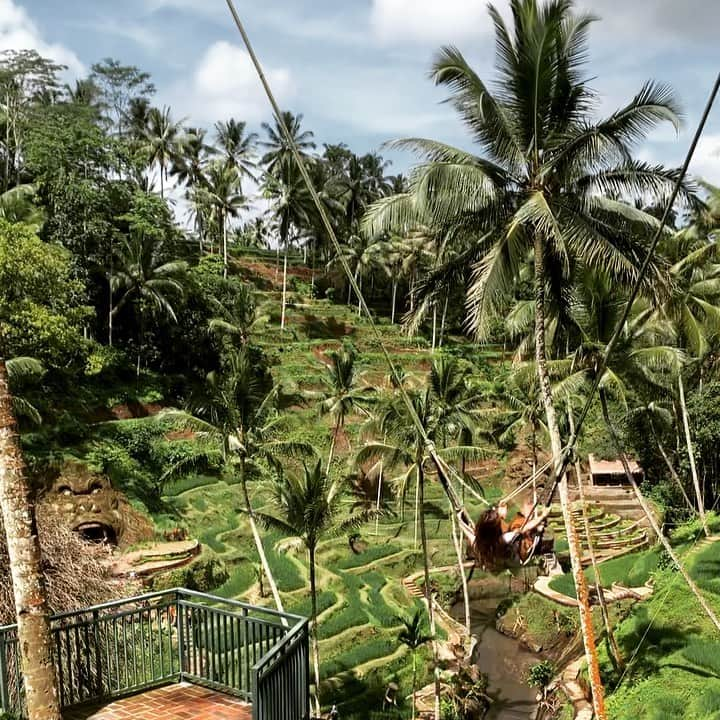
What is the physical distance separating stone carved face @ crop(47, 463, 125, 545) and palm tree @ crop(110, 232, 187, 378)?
447 inches

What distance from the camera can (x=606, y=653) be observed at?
1738cm

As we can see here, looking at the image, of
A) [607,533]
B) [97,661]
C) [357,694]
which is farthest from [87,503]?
[607,533]

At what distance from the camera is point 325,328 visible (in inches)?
1700

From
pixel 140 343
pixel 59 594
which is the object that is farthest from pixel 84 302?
pixel 59 594

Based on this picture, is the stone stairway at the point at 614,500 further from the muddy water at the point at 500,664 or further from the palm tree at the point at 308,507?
the palm tree at the point at 308,507

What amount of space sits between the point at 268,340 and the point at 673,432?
20.8 meters

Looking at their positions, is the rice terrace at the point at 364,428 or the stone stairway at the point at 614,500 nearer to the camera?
the rice terrace at the point at 364,428

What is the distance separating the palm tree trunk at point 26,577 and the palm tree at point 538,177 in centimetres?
610

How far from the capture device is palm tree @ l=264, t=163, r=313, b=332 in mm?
40844

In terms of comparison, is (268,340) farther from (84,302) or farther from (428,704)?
(428,704)

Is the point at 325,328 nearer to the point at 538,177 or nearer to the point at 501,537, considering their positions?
the point at 538,177

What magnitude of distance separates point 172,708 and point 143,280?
27391 millimetres

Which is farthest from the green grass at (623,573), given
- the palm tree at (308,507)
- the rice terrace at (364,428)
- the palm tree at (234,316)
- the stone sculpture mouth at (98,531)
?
the palm tree at (234,316)

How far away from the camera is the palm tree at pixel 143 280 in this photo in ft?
104
